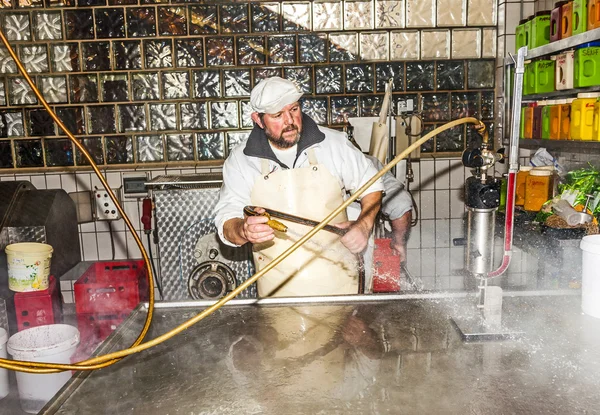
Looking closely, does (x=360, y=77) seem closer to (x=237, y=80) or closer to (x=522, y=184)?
(x=237, y=80)

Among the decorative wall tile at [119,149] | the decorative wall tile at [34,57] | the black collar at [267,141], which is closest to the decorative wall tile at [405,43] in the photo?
the black collar at [267,141]

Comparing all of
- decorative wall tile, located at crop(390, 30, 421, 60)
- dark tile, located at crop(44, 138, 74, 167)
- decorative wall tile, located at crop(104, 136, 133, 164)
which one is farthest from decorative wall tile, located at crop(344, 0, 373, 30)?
dark tile, located at crop(44, 138, 74, 167)

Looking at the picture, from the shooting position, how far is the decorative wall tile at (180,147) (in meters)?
4.24

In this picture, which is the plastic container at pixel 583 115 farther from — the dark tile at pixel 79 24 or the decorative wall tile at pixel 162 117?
the dark tile at pixel 79 24

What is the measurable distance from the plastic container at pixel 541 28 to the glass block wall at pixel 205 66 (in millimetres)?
516

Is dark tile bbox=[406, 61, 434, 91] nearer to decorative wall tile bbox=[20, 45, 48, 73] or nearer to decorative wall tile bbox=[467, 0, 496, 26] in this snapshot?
decorative wall tile bbox=[467, 0, 496, 26]

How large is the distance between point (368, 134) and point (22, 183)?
2596mm

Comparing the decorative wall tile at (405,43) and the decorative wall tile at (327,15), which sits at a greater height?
the decorative wall tile at (327,15)

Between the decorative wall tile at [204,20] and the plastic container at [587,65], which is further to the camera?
the decorative wall tile at [204,20]

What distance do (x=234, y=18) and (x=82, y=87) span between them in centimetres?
130

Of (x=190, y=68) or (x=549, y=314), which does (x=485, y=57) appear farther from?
(x=549, y=314)

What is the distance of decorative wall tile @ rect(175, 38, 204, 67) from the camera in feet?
→ 13.5

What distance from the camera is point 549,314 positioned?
5.24ft

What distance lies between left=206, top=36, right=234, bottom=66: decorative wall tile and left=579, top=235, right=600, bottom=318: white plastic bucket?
3165 mm
